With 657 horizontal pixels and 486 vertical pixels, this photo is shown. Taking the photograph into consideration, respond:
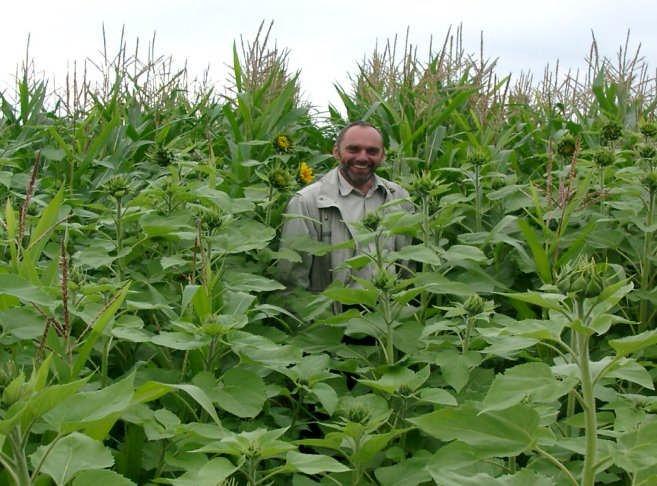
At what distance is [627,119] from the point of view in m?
5.08

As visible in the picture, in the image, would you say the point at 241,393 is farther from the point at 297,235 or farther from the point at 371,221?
the point at 297,235

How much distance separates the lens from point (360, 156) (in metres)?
3.81

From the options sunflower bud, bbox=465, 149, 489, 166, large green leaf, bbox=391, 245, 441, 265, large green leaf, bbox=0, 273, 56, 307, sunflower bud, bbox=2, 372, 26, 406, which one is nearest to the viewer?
sunflower bud, bbox=2, 372, 26, 406

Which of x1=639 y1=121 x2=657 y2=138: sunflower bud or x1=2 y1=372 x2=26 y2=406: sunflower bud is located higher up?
x1=639 y1=121 x2=657 y2=138: sunflower bud

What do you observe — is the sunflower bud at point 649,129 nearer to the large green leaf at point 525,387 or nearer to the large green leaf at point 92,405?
the large green leaf at point 525,387

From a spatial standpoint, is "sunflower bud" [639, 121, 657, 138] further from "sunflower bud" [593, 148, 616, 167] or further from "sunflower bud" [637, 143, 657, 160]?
"sunflower bud" [637, 143, 657, 160]

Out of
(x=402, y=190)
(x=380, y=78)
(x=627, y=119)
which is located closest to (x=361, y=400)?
(x=402, y=190)

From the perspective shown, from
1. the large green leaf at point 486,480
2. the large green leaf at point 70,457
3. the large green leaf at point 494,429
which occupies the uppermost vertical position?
the large green leaf at point 494,429

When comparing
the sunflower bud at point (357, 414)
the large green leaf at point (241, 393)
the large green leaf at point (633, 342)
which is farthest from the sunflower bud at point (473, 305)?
the large green leaf at point (633, 342)

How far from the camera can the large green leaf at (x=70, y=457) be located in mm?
1279

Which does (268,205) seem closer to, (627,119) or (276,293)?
(276,293)

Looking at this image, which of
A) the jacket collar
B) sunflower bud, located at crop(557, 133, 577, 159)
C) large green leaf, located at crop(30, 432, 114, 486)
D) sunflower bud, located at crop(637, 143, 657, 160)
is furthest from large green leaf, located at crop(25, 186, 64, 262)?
sunflower bud, located at crop(557, 133, 577, 159)

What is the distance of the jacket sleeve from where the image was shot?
3.24 m

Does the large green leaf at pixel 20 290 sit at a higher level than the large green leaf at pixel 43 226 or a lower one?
lower
